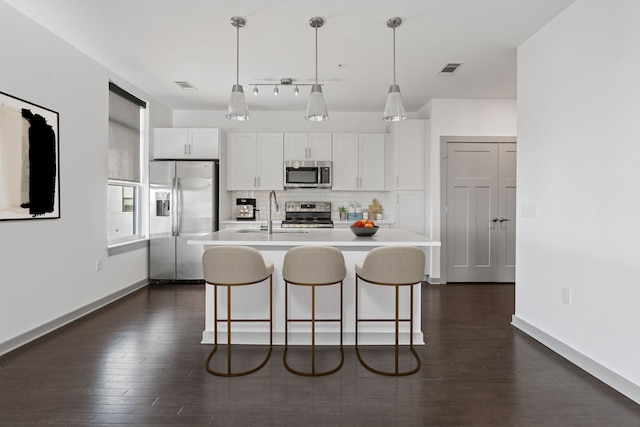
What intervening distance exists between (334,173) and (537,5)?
3393 millimetres

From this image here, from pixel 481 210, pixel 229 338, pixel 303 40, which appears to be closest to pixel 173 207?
pixel 303 40

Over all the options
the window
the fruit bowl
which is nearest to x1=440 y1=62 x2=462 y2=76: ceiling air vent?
the fruit bowl

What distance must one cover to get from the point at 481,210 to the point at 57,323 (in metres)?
5.30

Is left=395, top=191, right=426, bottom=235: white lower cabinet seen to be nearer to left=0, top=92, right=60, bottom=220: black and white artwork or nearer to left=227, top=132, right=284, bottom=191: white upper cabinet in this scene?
left=227, top=132, right=284, bottom=191: white upper cabinet

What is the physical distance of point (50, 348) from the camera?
9.36ft

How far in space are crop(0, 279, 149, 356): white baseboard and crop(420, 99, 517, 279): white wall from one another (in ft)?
14.0

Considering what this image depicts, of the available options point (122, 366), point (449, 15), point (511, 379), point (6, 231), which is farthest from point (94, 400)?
point (449, 15)

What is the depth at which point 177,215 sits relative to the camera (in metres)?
5.05

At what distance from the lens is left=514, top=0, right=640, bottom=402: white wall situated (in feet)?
7.19

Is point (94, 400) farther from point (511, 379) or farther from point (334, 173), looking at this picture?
point (334, 173)

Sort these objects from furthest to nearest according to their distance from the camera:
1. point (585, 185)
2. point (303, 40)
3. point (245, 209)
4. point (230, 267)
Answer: point (245, 209), point (303, 40), point (585, 185), point (230, 267)

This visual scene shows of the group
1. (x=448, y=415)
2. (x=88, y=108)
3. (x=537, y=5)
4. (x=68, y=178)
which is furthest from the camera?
(x=88, y=108)

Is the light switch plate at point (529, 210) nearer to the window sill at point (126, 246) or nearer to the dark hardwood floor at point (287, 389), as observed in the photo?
the dark hardwood floor at point (287, 389)

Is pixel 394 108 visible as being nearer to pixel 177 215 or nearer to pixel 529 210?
pixel 529 210
